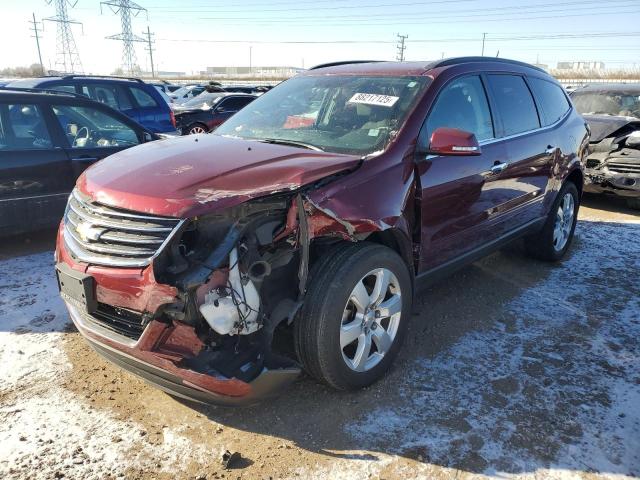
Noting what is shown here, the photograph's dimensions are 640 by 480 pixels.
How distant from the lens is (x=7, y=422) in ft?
8.84

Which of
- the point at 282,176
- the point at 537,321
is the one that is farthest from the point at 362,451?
the point at 537,321

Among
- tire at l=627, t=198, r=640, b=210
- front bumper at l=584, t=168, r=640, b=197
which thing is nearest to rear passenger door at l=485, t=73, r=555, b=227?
front bumper at l=584, t=168, r=640, b=197

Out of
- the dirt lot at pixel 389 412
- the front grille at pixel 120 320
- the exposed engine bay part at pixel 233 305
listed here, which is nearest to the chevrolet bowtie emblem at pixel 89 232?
the front grille at pixel 120 320

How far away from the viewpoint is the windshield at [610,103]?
8273mm

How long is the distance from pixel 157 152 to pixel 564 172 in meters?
3.83

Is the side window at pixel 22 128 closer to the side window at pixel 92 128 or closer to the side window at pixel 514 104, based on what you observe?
the side window at pixel 92 128

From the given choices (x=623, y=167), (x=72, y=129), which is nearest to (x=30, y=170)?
(x=72, y=129)

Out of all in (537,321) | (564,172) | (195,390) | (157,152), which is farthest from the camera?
(564,172)

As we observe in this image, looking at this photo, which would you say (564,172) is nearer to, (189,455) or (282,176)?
(282,176)

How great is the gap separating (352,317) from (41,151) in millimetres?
3897

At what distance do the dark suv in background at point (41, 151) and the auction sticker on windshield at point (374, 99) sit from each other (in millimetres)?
3267

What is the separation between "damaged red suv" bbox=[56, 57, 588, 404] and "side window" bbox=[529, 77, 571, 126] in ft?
3.36

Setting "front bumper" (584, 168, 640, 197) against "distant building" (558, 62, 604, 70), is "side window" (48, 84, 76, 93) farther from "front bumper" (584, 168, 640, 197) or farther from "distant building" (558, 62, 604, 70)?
"distant building" (558, 62, 604, 70)

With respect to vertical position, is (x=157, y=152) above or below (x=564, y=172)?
above
